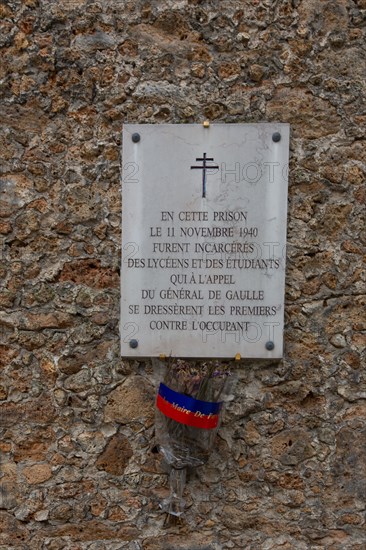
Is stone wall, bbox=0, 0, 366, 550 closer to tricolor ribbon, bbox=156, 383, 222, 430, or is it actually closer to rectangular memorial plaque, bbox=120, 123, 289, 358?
rectangular memorial plaque, bbox=120, 123, 289, 358

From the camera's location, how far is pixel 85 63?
3.23 metres

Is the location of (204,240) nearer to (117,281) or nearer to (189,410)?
(117,281)

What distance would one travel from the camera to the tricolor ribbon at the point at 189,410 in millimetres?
2969

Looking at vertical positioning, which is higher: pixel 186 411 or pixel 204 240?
pixel 204 240

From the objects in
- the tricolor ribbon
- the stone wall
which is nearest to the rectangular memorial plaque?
the stone wall

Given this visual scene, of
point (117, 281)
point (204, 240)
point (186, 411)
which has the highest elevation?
point (204, 240)

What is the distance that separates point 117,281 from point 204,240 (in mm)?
493

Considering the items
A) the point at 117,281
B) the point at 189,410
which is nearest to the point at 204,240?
the point at 117,281

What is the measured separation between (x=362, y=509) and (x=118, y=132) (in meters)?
2.27

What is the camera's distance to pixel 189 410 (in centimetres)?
296

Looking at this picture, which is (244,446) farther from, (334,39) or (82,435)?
(334,39)

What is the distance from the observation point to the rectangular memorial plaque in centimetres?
315

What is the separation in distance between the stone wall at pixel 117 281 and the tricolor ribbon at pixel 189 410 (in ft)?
0.62

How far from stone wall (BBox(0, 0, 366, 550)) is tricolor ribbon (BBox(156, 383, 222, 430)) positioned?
0.62 feet
